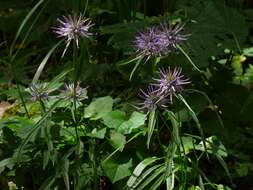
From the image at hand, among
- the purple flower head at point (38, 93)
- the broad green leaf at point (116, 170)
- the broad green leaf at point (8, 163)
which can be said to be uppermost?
the purple flower head at point (38, 93)

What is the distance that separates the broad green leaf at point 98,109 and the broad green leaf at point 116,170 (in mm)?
180

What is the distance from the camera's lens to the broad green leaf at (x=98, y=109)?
2266 millimetres

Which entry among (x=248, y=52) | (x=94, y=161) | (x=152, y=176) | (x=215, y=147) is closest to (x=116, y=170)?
(x=94, y=161)

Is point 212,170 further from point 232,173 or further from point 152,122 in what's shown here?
point 152,122

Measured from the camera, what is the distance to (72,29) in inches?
74.9

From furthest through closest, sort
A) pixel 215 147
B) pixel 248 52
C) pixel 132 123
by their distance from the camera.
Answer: pixel 248 52, pixel 132 123, pixel 215 147

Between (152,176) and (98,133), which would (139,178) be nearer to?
(152,176)

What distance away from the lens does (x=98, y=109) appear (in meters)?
2.29

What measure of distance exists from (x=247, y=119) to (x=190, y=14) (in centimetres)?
51

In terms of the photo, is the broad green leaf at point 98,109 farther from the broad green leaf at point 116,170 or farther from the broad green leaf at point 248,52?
the broad green leaf at point 248,52

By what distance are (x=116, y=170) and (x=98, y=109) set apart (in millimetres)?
247

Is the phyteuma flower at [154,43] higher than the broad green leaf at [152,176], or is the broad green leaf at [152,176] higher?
the phyteuma flower at [154,43]

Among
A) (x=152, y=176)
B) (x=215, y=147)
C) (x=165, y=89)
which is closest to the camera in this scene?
(x=165, y=89)

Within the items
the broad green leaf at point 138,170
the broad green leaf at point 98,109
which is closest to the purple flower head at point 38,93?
the broad green leaf at point 98,109
